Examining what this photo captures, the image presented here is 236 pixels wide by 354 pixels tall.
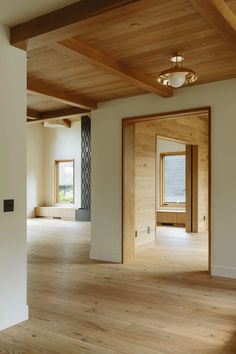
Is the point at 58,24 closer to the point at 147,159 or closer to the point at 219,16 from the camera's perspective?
the point at 219,16

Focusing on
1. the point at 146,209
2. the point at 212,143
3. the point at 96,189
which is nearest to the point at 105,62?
the point at 212,143

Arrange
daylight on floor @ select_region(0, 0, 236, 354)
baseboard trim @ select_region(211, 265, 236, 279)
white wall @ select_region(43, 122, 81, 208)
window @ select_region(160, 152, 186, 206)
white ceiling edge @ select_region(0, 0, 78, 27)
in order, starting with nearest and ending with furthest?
white ceiling edge @ select_region(0, 0, 78, 27) → daylight on floor @ select_region(0, 0, 236, 354) → baseboard trim @ select_region(211, 265, 236, 279) → window @ select_region(160, 152, 186, 206) → white wall @ select_region(43, 122, 81, 208)

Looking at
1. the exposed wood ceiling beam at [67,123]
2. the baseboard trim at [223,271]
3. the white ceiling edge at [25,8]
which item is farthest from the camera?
the exposed wood ceiling beam at [67,123]

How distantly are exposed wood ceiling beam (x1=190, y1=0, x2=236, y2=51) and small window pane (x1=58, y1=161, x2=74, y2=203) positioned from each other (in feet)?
33.1

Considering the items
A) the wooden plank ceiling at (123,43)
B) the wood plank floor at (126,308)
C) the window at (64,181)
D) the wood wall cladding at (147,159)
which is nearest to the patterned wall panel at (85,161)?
the window at (64,181)

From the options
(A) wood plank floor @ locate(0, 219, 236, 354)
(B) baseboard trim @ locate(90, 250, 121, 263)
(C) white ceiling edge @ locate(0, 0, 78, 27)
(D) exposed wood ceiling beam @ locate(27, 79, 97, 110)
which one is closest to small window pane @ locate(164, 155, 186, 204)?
(A) wood plank floor @ locate(0, 219, 236, 354)

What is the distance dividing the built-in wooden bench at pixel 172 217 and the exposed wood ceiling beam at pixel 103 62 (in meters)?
5.67

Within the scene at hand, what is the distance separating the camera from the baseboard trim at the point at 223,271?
436 centimetres

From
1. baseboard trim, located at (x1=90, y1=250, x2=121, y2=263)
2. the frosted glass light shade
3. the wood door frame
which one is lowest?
baseboard trim, located at (x1=90, y1=250, x2=121, y2=263)

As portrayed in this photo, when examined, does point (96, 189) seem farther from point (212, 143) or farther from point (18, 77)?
point (18, 77)

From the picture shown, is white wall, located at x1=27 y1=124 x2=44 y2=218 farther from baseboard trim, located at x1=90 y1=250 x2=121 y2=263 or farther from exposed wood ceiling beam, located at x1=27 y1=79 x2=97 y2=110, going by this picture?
exposed wood ceiling beam, located at x1=27 y1=79 x2=97 y2=110

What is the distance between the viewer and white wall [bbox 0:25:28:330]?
9.39 ft

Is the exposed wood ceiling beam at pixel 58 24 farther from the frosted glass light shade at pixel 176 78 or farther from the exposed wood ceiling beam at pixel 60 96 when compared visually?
the exposed wood ceiling beam at pixel 60 96

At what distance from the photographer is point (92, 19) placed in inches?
97.8
